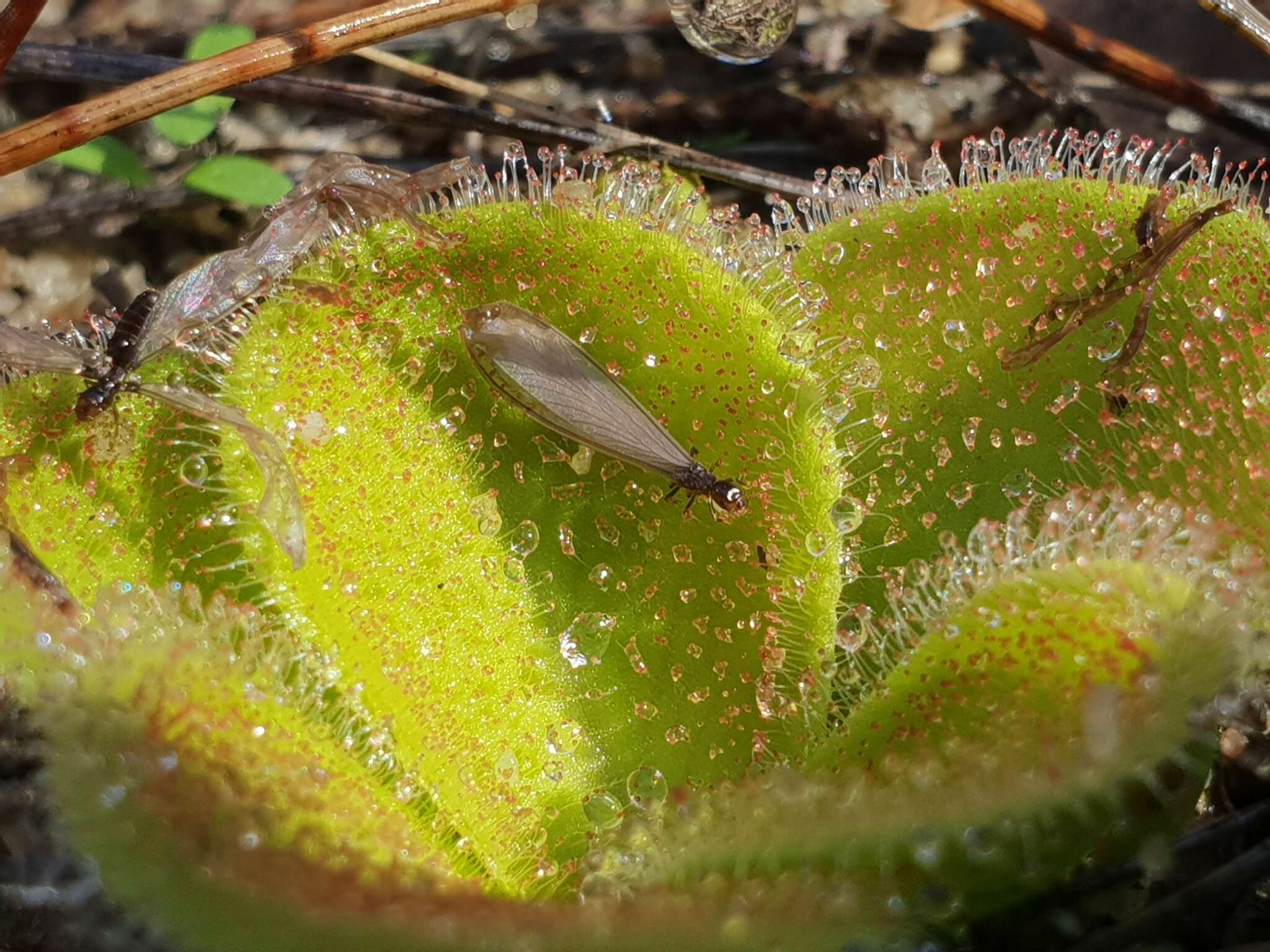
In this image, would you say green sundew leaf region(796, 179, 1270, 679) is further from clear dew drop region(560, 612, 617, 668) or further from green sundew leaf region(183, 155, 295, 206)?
green sundew leaf region(183, 155, 295, 206)

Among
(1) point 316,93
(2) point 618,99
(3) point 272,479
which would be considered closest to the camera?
(3) point 272,479

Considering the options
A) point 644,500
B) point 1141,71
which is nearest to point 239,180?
point 644,500

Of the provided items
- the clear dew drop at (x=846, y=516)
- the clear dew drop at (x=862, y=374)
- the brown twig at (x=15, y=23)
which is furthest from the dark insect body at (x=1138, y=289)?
the brown twig at (x=15, y=23)

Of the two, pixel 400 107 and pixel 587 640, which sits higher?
pixel 400 107

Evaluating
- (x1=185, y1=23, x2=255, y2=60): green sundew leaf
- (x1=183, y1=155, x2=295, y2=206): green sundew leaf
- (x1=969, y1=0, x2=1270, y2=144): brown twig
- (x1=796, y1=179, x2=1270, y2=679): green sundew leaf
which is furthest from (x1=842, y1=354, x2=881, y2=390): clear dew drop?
(x1=185, y1=23, x2=255, y2=60): green sundew leaf

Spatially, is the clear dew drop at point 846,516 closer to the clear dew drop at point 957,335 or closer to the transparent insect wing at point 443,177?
the clear dew drop at point 957,335

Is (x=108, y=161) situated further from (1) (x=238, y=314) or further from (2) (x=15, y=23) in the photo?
(1) (x=238, y=314)
